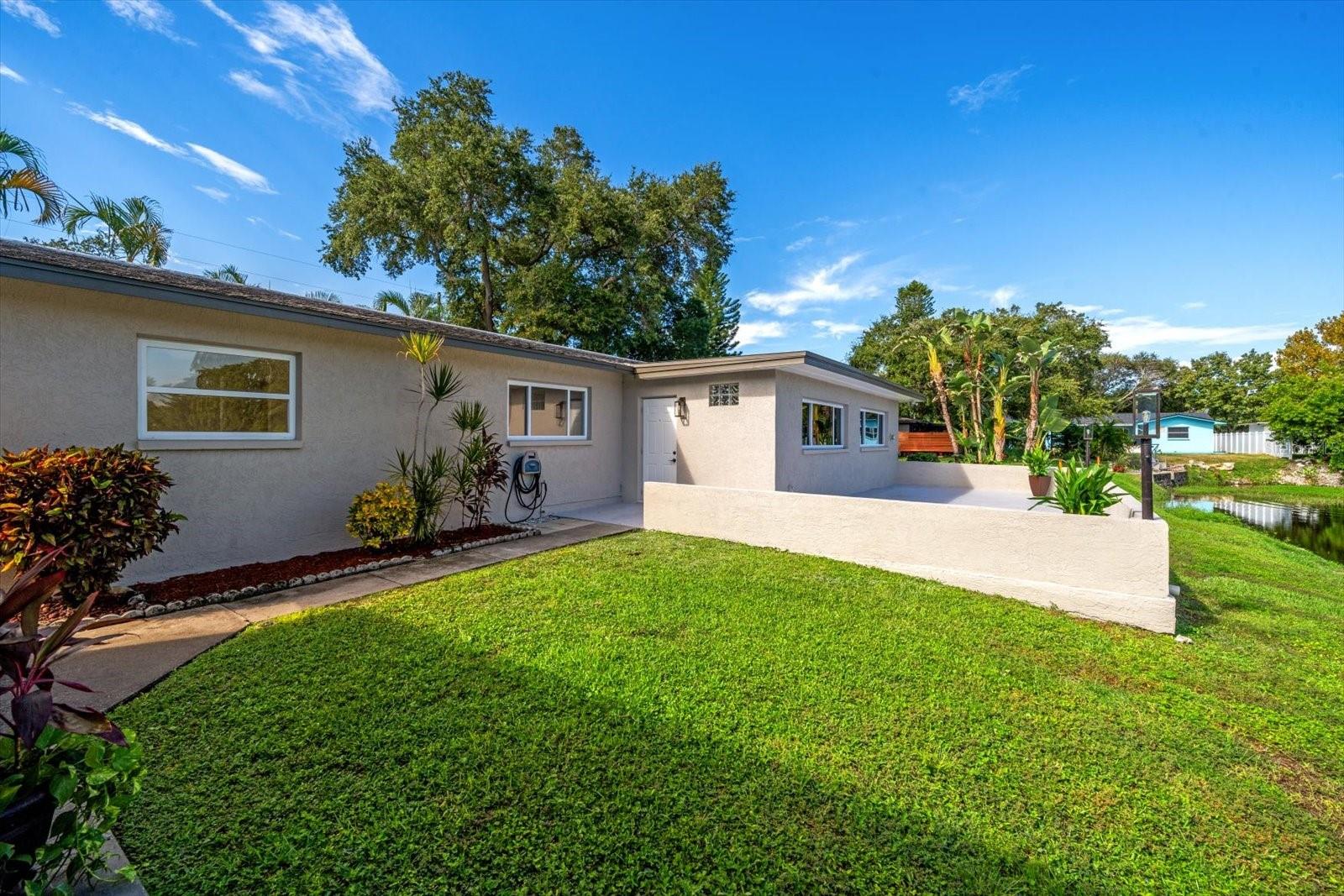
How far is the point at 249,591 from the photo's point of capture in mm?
5117

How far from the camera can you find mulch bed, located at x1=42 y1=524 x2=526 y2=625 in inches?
183

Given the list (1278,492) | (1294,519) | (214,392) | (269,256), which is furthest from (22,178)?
(1278,492)

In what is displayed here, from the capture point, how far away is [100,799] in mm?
1420

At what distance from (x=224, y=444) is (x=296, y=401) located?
90 cm

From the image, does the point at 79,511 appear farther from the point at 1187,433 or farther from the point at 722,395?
the point at 1187,433

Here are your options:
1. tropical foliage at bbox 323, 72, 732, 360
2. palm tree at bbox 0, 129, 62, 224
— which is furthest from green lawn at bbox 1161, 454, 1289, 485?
palm tree at bbox 0, 129, 62, 224

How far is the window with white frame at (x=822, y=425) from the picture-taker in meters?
10.8

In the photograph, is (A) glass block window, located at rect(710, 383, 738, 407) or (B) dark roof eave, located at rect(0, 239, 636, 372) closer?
(B) dark roof eave, located at rect(0, 239, 636, 372)

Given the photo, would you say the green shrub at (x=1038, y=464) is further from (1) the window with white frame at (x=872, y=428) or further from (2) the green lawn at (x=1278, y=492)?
(2) the green lawn at (x=1278, y=492)

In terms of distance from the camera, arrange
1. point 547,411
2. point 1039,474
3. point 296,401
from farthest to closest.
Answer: point 1039,474 < point 547,411 < point 296,401

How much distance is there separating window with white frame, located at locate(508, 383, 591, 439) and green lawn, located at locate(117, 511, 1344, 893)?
15.8 ft

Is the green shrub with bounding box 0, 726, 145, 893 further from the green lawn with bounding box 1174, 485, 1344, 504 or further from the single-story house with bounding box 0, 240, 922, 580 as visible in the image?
the green lawn with bounding box 1174, 485, 1344, 504

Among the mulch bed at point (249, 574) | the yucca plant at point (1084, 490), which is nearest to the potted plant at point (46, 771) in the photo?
the mulch bed at point (249, 574)

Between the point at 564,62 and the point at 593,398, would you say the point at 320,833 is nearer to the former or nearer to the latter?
the point at 593,398
